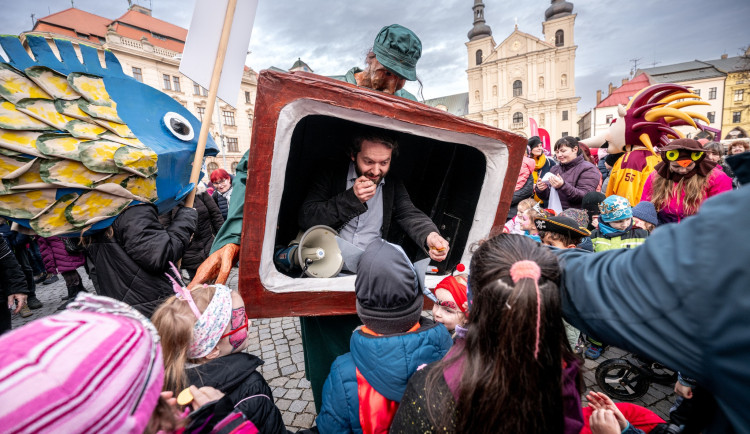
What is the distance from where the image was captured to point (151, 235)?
1.81 metres

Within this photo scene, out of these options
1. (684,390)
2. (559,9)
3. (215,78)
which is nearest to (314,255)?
(215,78)

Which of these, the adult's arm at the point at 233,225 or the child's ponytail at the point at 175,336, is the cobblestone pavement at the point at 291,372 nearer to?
the child's ponytail at the point at 175,336

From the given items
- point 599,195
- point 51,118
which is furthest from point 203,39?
point 599,195

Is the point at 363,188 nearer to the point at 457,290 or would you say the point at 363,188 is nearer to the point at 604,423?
the point at 457,290

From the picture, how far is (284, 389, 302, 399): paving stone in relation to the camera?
266cm

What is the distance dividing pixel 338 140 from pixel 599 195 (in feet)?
9.24

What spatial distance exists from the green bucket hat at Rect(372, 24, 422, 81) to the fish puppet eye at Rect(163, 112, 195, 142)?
1158 mm

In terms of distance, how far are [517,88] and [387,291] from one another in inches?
2041

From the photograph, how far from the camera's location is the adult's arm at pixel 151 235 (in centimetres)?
174

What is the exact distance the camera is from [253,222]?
1248mm

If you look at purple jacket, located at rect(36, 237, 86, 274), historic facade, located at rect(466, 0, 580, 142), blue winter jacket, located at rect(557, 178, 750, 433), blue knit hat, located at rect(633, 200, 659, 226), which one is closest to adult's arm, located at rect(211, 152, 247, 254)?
blue winter jacket, located at rect(557, 178, 750, 433)

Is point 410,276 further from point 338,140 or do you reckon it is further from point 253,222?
point 338,140

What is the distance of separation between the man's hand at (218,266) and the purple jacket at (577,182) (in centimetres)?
399

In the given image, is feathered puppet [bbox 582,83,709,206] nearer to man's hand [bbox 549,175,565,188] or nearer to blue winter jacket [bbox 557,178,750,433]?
man's hand [bbox 549,175,565,188]
